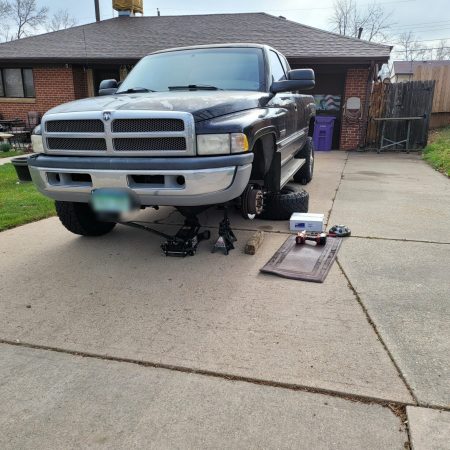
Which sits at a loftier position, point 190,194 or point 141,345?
point 190,194

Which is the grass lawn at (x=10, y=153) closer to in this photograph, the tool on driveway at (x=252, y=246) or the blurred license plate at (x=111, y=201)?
the blurred license plate at (x=111, y=201)

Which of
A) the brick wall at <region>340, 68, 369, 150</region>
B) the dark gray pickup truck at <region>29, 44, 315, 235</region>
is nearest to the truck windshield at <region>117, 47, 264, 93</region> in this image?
the dark gray pickup truck at <region>29, 44, 315, 235</region>

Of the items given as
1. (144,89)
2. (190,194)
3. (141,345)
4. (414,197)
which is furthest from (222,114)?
(414,197)

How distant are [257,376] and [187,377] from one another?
38 cm

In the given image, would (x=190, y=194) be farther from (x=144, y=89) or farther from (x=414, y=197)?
(x=414, y=197)

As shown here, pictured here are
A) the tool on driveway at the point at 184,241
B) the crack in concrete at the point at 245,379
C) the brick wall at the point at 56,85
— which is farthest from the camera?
the brick wall at the point at 56,85

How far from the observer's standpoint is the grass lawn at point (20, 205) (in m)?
5.34

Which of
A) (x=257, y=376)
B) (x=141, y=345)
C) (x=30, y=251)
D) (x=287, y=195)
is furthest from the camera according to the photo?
(x=287, y=195)

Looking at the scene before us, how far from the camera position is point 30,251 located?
4258mm

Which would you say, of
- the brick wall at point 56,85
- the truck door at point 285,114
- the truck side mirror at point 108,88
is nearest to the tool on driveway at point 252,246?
the truck door at point 285,114

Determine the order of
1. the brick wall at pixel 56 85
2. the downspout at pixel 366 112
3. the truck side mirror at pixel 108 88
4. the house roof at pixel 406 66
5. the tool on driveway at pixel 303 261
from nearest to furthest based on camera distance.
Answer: the tool on driveway at pixel 303 261
the truck side mirror at pixel 108 88
the downspout at pixel 366 112
the brick wall at pixel 56 85
the house roof at pixel 406 66

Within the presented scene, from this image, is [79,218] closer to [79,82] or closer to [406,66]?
[79,82]

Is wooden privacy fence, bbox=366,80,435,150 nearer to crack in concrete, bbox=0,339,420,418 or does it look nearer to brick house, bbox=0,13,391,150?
brick house, bbox=0,13,391,150

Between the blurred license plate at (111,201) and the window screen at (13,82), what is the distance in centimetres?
1529
